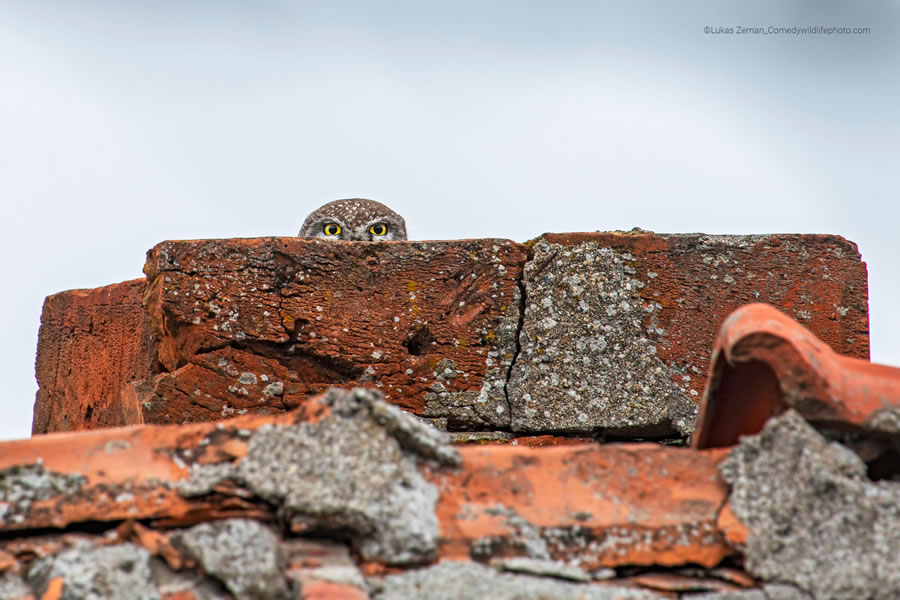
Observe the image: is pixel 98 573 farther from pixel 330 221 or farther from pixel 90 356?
pixel 330 221

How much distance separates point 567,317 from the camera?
4.25 metres

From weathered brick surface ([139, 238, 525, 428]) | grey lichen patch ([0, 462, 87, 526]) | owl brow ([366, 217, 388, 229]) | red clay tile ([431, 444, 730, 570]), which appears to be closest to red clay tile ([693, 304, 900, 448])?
red clay tile ([431, 444, 730, 570])

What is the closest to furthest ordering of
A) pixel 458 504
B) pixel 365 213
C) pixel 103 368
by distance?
pixel 458 504 < pixel 103 368 < pixel 365 213

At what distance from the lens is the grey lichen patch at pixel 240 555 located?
2004 millimetres

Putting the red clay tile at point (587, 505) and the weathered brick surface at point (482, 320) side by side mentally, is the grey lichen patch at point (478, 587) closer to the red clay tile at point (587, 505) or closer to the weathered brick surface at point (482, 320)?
the red clay tile at point (587, 505)

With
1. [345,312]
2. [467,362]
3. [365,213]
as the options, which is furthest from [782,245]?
[365,213]

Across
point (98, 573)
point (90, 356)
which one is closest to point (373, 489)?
point (98, 573)

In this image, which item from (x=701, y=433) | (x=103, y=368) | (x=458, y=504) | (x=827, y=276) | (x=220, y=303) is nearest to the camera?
(x=458, y=504)

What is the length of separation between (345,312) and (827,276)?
184cm

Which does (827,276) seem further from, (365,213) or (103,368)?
(365,213)

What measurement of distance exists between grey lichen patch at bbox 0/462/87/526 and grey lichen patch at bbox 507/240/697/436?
7.31ft

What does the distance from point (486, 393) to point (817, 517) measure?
214 centimetres

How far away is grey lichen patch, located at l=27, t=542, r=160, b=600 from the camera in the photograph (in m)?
2.02

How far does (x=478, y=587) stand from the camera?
6.91 feet
